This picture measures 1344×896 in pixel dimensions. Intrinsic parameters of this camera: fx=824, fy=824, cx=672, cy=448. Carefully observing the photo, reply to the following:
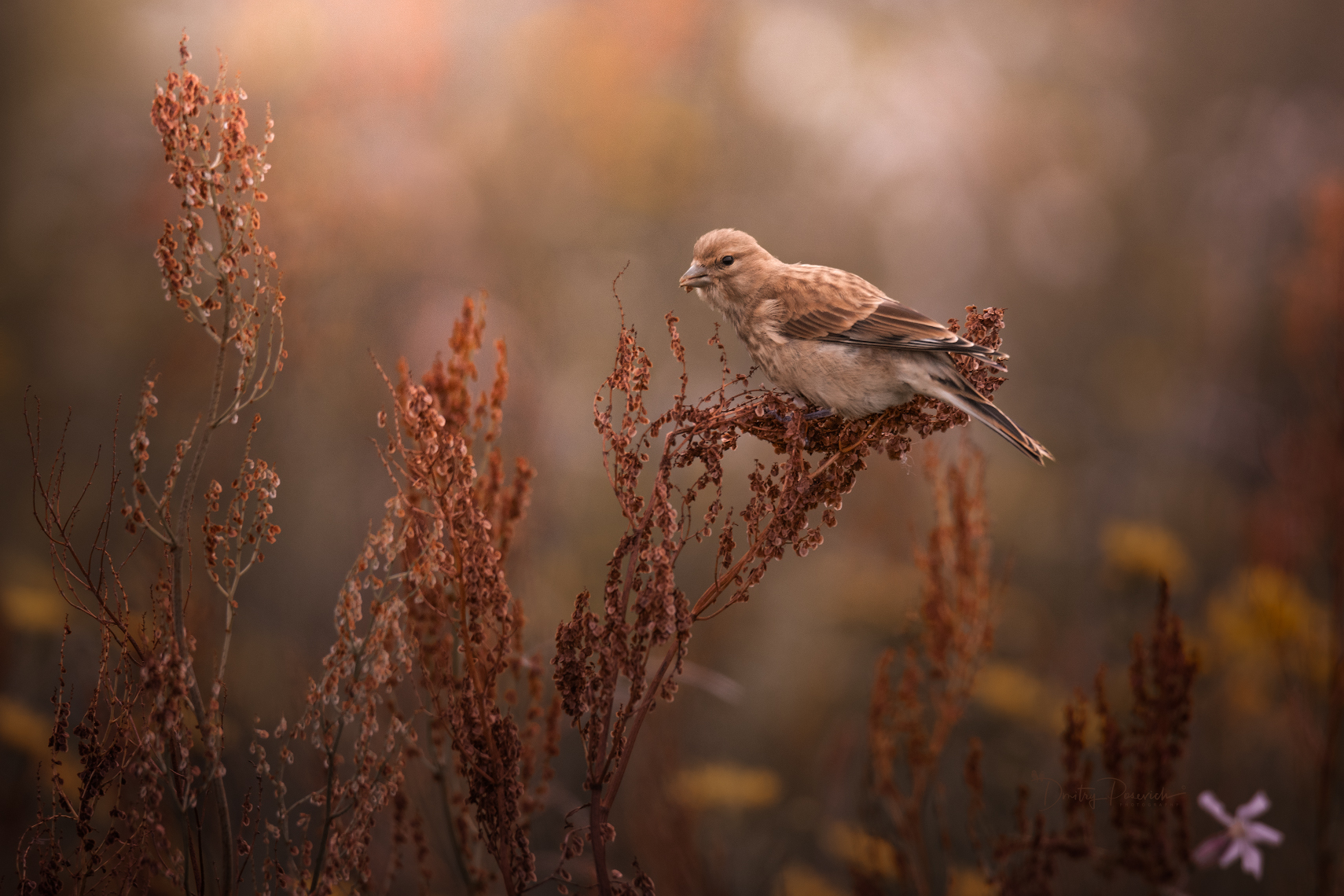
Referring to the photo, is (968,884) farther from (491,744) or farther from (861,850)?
(491,744)

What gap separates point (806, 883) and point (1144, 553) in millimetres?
1941

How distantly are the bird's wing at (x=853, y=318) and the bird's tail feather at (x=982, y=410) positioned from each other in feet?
0.23

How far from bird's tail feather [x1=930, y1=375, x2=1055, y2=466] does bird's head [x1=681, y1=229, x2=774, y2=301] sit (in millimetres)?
607

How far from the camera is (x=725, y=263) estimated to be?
205 cm

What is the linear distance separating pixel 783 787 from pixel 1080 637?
1544 millimetres

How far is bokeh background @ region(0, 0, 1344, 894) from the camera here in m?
3.09

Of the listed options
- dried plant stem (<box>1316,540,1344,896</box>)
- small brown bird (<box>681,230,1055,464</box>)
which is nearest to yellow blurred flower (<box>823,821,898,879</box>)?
dried plant stem (<box>1316,540,1344,896</box>)

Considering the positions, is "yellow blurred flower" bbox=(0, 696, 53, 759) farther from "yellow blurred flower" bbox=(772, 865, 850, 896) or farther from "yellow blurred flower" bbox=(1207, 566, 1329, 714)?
"yellow blurred flower" bbox=(1207, 566, 1329, 714)

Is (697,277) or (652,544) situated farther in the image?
(697,277)

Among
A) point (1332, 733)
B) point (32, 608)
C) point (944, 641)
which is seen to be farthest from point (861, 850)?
point (32, 608)

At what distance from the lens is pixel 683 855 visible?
2590 millimetres

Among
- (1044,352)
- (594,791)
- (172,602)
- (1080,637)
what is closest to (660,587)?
(594,791)

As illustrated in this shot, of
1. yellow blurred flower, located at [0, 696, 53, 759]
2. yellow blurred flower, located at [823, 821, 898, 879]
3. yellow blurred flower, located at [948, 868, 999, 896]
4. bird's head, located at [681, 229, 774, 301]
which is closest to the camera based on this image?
bird's head, located at [681, 229, 774, 301]

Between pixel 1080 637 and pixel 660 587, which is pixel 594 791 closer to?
pixel 660 587
